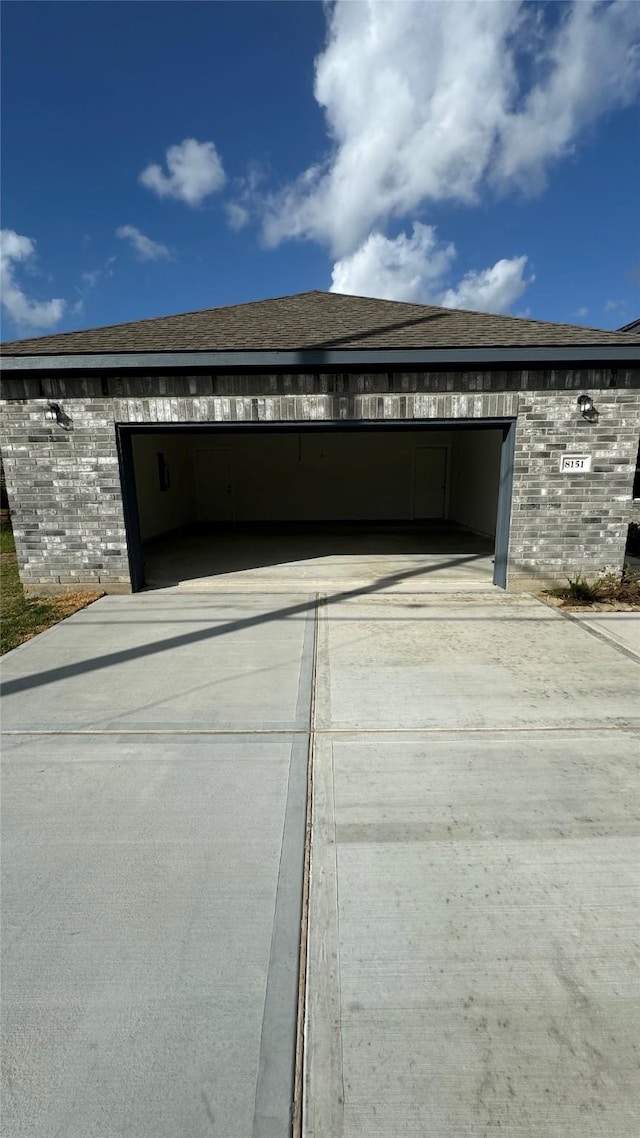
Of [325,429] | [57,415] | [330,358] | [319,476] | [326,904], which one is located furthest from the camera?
[319,476]

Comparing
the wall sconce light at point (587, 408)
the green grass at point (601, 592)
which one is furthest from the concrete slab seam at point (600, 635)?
the wall sconce light at point (587, 408)

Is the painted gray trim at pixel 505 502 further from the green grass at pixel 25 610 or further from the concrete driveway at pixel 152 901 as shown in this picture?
the green grass at pixel 25 610

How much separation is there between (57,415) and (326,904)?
654 centimetres

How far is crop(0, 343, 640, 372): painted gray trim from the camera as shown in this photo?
20.4ft

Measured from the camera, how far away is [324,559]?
9.52 m

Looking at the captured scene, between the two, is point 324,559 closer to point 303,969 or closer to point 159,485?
point 159,485

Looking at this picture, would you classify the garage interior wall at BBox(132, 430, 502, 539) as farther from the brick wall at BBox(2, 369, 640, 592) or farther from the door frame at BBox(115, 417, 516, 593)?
the brick wall at BBox(2, 369, 640, 592)

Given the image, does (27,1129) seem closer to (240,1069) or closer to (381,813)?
(240,1069)

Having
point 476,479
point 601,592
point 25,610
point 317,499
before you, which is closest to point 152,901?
point 25,610

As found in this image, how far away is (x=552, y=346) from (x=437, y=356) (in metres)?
1.36

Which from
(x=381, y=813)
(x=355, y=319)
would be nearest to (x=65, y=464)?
(x=355, y=319)

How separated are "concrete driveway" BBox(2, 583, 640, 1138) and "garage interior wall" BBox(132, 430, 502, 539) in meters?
10.6

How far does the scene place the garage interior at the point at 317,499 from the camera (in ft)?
33.1

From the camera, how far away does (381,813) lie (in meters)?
2.59
